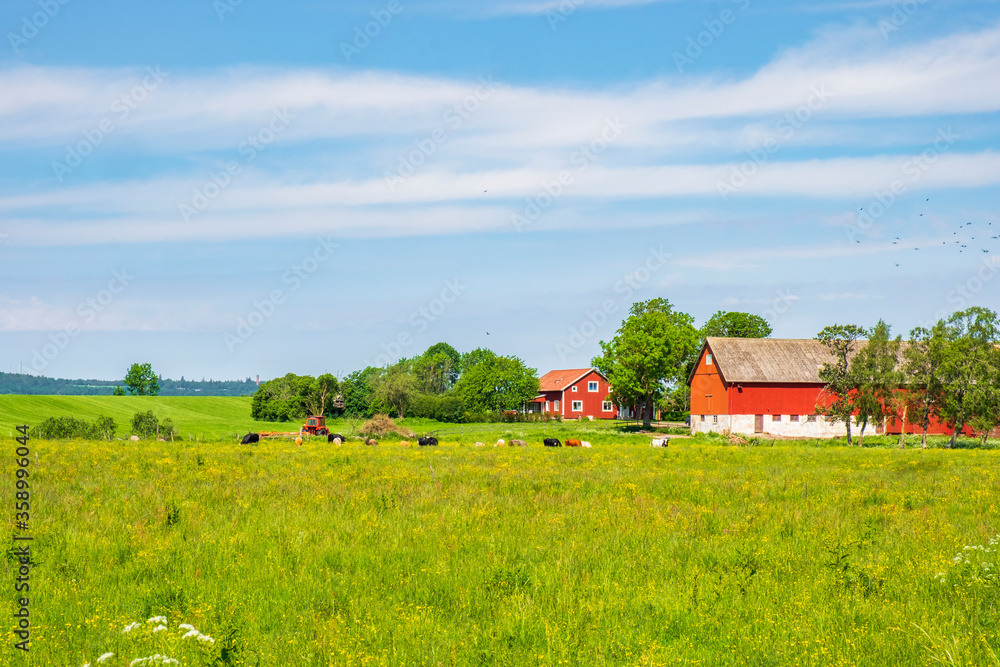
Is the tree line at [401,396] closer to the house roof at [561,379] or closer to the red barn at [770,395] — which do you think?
the house roof at [561,379]

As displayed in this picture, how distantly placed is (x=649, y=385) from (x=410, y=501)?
6257 cm

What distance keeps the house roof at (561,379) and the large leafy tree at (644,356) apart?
30.4 meters

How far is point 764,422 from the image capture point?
6519cm

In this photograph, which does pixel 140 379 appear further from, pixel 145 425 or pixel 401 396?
pixel 145 425

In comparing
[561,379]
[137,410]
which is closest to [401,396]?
[561,379]

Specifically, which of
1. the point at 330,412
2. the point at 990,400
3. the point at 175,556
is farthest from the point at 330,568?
the point at 330,412

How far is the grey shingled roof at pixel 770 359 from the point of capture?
6556 cm

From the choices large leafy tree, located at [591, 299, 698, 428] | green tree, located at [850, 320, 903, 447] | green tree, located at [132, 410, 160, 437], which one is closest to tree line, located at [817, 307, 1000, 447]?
green tree, located at [850, 320, 903, 447]

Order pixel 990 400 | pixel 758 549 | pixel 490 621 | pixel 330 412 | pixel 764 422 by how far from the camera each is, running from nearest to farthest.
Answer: pixel 490 621 < pixel 758 549 < pixel 990 400 < pixel 764 422 < pixel 330 412

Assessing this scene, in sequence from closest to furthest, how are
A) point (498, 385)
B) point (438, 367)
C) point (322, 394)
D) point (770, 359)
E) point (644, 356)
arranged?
point (770, 359), point (644, 356), point (322, 394), point (498, 385), point (438, 367)

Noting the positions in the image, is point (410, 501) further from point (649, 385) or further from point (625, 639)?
point (649, 385)

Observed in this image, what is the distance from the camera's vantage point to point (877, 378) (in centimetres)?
5284

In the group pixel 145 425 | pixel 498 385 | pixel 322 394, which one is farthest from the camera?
pixel 498 385

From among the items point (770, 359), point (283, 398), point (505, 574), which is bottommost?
point (505, 574)
